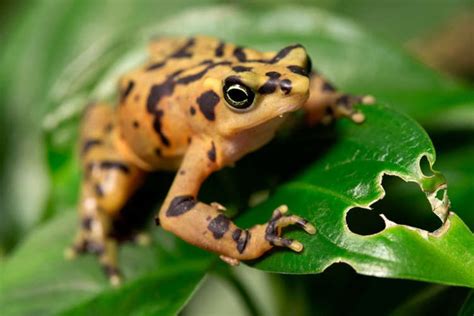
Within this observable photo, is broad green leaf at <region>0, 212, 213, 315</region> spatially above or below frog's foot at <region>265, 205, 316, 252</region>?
below

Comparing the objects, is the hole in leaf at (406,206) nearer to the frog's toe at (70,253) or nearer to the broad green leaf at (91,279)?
the broad green leaf at (91,279)

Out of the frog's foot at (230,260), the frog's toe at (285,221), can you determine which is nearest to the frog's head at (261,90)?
the frog's toe at (285,221)

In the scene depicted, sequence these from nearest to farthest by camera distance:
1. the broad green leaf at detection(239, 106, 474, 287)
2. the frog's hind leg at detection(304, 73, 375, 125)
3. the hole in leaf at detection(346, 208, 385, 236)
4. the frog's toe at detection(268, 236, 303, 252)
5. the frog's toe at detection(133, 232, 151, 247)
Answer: the broad green leaf at detection(239, 106, 474, 287) < the frog's toe at detection(268, 236, 303, 252) < the hole in leaf at detection(346, 208, 385, 236) < the frog's hind leg at detection(304, 73, 375, 125) < the frog's toe at detection(133, 232, 151, 247)

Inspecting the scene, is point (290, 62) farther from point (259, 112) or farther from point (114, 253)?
point (114, 253)

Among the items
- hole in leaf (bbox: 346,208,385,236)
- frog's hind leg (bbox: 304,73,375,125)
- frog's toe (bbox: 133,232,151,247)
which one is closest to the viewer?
hole in leaf (bbox: 346,208,385,236)

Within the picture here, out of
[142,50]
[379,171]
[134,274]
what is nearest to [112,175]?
[134,274]

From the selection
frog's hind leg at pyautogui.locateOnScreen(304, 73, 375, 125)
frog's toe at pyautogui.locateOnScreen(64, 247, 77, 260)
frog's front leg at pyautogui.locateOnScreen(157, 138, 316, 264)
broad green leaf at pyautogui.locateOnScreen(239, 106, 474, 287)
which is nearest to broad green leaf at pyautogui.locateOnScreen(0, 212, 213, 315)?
frog's toe at pyautogui.locateOnScreen(64, 247, 77, 260)

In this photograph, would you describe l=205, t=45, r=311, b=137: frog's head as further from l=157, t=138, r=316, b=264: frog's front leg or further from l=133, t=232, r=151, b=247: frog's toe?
l=133, t=232, r=151, b=247: frog's toe

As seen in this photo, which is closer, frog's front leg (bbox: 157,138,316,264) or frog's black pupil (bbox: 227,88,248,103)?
frog's front leg (bbox: 157,138,316,264)

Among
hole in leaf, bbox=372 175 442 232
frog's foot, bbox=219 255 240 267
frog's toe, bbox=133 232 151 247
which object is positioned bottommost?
hole in leaf, bbox=372 175 442 232
